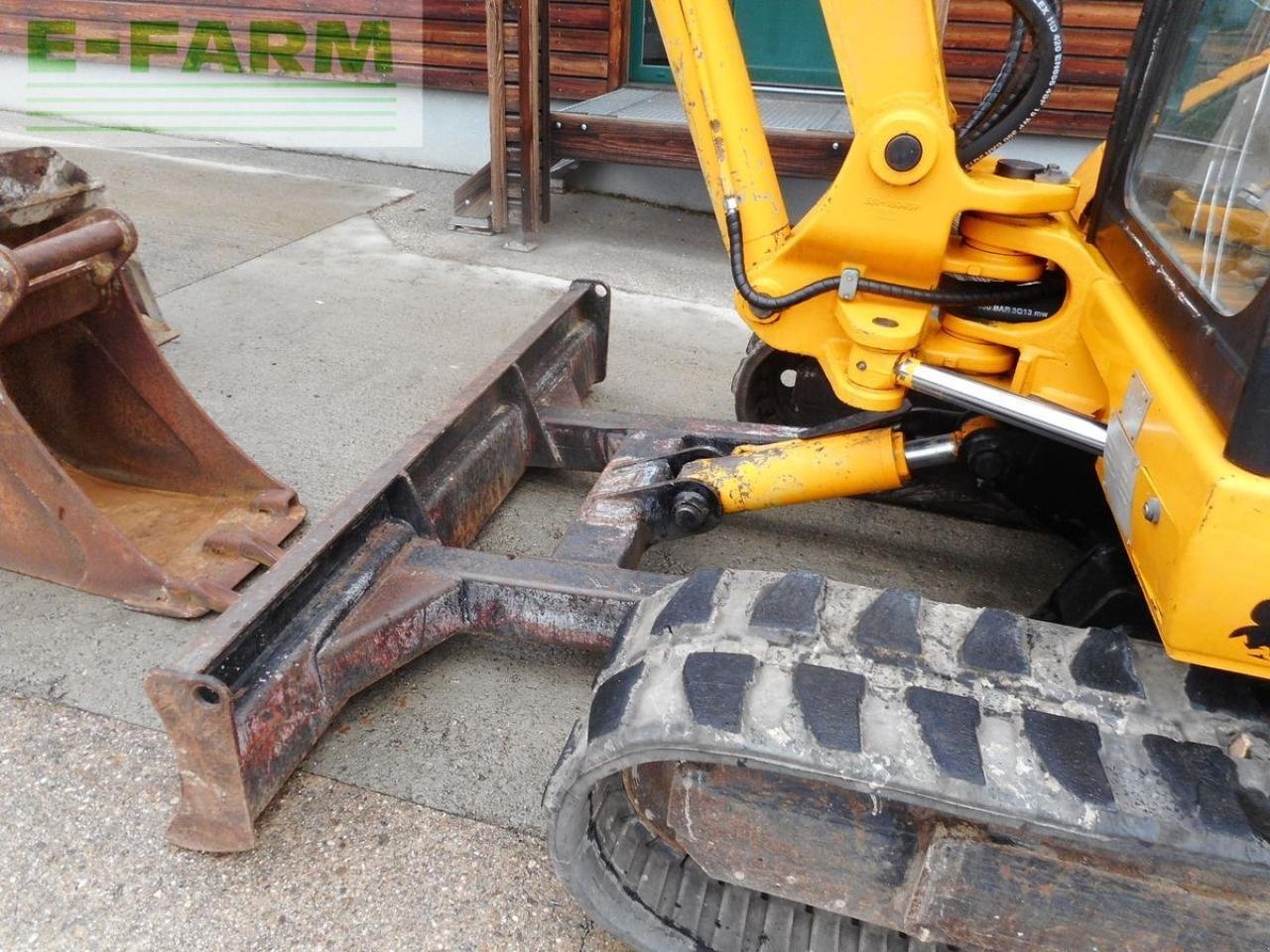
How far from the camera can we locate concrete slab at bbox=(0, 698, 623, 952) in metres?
1.77

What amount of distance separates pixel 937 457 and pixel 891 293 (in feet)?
1.61

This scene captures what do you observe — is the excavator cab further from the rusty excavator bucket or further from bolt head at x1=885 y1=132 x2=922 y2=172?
the rusty excavator bucket

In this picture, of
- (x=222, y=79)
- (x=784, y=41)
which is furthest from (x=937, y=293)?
(x=222, y=79)

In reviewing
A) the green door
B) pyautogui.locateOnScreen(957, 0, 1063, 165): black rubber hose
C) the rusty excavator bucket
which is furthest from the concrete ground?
the green door

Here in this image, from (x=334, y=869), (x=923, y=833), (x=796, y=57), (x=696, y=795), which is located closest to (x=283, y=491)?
(x=334, y=869)

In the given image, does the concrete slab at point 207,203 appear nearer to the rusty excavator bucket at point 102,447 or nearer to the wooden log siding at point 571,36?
the wooden log siding at point 571,36

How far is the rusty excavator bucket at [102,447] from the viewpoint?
242cm

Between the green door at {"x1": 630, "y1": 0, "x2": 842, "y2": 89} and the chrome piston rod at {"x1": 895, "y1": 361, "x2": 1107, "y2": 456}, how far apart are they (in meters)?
4.76

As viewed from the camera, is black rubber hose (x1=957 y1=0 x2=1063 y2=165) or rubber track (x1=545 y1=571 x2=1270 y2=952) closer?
rubber track (x1=545 y1=571 x2=1270 y2=952)

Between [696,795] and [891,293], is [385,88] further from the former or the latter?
[696,795]

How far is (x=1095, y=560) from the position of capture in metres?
2.08

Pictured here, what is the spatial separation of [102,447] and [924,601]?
2.49 m

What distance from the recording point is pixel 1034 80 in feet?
6.17

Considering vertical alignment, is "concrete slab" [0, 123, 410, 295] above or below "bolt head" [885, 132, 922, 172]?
below
